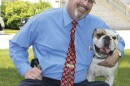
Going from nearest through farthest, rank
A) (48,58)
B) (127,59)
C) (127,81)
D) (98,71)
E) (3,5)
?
1. (48,58)
2. (98,71)
3. (127,81)
4. (127,59)
5. (3,5)

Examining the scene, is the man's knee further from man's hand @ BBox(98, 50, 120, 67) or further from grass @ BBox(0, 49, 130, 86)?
grass @ BBox(0, 49, 130, 86)

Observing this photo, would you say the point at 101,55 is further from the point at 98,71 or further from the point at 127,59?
the point at 127,59

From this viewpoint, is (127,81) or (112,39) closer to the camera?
(112,39)

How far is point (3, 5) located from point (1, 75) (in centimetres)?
2355

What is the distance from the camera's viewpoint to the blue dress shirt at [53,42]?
179 inches

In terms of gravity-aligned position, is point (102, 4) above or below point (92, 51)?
below

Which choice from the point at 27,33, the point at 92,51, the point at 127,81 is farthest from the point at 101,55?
the point at 127,81

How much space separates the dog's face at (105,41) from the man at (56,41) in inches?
3.0

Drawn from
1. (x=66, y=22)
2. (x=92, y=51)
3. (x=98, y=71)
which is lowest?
(x=98, y=71)

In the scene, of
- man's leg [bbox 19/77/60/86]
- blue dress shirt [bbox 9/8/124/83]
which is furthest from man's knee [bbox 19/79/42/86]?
blue dress shirt [bbox 9/8/124/83]

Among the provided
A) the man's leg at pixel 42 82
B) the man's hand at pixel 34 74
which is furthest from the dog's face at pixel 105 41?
the man's hand at pixel 34 74

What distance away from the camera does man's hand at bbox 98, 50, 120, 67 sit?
4.68 meters

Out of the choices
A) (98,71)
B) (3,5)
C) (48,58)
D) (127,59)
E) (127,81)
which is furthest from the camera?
(3,5)

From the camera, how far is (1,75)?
8844 millimetres
